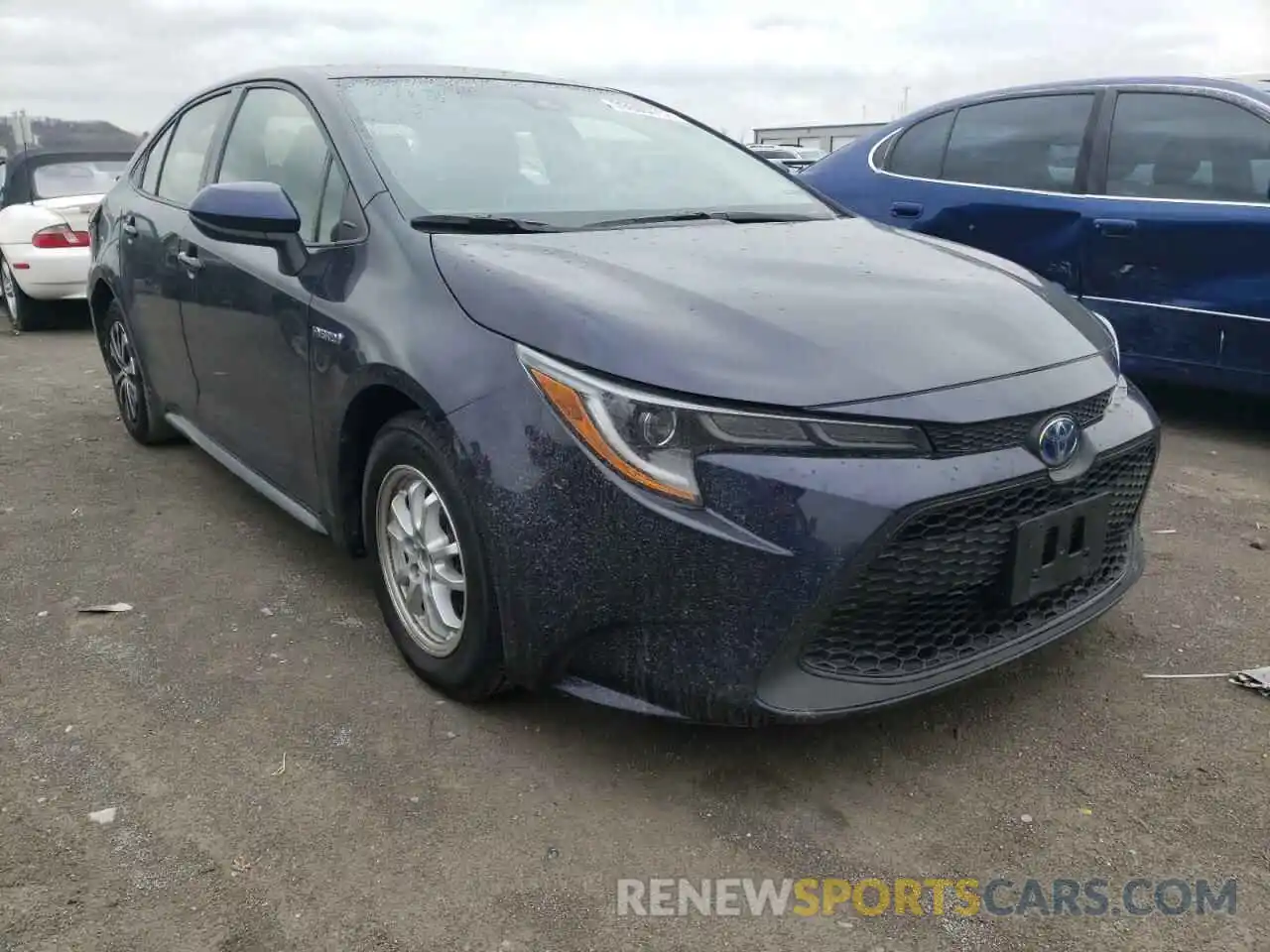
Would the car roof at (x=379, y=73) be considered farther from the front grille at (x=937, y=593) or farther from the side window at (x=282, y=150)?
the front grille at (x=937, y=593)

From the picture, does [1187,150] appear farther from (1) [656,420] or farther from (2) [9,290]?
(2) [9,290]

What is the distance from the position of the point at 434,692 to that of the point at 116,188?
3.12 meters

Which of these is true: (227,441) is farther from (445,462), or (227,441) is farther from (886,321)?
(886,321)

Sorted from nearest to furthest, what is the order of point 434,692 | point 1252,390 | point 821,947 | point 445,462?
point 821,947 → point 445,462 → point 434,692 → point 1252,390

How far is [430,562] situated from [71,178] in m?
7.25

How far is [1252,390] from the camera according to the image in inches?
174

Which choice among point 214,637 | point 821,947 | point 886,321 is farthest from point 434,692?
point 886,321

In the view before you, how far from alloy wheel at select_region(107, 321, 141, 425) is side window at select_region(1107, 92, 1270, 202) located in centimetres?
427

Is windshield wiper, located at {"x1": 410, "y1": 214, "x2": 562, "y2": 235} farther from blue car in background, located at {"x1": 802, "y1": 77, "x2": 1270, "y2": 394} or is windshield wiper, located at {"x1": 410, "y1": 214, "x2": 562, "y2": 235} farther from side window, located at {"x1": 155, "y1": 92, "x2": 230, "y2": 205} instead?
blue car in background, located at {"x1": 802, "y1": 77, "x2": 1270, "y2": 394}

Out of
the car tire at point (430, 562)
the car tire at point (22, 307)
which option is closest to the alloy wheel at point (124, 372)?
the car tire at point (430, 562)

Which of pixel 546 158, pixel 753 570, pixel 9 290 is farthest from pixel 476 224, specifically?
pixel 9 290

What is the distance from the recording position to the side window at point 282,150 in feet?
9.68

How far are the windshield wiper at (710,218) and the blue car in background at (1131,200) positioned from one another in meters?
2.13

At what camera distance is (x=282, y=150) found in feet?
10.6
